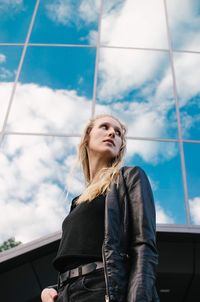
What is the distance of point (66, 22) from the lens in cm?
1009

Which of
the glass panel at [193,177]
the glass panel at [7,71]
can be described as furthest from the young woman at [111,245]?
the glass panel at [7,71]

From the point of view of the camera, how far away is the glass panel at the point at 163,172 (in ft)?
21.1

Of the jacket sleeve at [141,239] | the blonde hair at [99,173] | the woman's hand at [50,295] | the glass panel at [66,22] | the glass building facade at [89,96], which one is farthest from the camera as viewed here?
the glass panel at [66,22]

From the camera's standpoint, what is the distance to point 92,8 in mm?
10781

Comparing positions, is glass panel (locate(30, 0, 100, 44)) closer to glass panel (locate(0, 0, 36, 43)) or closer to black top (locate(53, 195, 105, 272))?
glass panel (locate(0, 0, 36, 43))

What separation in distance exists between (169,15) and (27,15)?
13.8 feet

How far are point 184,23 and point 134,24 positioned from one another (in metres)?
1.48

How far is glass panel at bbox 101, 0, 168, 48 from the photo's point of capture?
10016mm

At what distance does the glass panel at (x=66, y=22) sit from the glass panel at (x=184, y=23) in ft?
7.40

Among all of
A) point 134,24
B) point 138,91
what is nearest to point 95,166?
point 138,91

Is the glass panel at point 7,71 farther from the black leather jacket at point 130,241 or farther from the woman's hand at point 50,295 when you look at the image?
the black leather jacket at point 130,241

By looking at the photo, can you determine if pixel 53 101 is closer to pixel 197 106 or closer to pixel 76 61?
pixel 76 61

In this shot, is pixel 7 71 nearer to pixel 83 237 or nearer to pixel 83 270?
pixel 83 237

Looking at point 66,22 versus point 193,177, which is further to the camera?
point 66,22
